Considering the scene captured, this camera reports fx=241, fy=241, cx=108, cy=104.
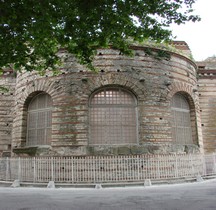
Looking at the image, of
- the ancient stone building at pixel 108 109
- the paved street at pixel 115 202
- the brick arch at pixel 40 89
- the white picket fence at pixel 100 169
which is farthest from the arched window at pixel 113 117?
the paved street at pixel 115 202

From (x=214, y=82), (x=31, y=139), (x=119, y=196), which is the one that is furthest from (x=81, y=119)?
(x=214, y=82)

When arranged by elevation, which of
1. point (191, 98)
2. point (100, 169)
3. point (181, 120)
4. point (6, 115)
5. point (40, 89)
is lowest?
point (100, 169)

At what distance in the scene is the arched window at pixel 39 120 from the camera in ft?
40.0

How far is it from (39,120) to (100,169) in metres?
4.36

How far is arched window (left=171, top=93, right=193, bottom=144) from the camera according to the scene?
12859 mm

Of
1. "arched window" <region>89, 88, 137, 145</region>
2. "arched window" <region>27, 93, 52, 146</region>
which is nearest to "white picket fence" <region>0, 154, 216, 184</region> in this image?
"arched window" <region>89, 88, 137, 145</region>

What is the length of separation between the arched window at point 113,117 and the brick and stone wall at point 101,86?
336 millimetres

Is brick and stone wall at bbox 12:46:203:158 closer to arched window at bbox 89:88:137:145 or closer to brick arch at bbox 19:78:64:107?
brick arch at bbox 19:78:64:107

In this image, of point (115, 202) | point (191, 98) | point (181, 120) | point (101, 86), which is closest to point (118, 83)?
point (101, 86)

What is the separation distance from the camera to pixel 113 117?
459 inches

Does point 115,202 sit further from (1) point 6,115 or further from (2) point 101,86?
(1) point 6,115

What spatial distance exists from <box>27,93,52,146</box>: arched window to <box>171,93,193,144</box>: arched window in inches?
256

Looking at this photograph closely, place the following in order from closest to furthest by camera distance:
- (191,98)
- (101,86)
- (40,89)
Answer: (101,86)
(40,89)
(191,98)

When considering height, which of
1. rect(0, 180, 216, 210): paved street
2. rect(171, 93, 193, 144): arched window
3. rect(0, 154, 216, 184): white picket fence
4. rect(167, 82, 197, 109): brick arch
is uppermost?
rect(167, 82, 197, 109): brick arch
